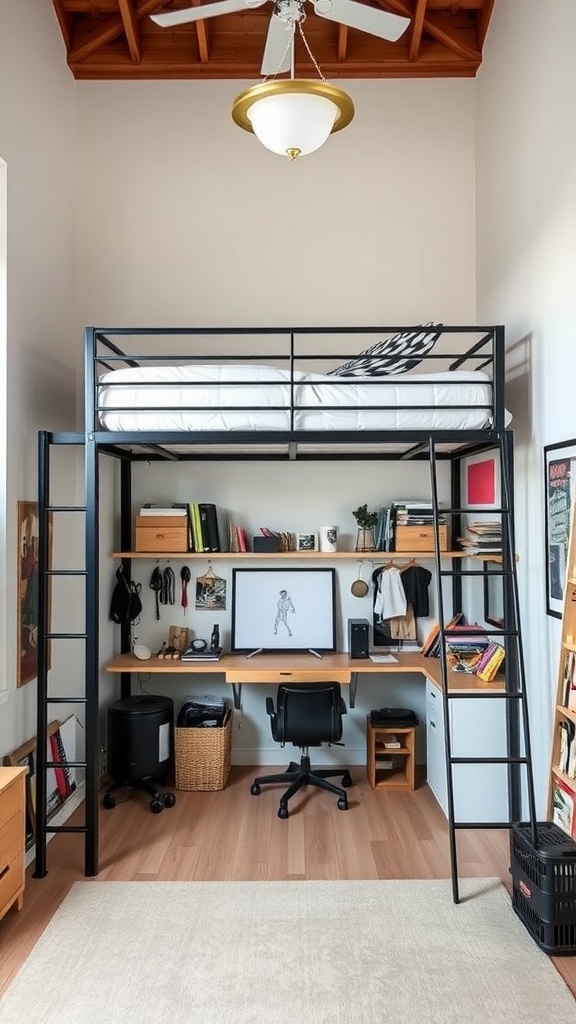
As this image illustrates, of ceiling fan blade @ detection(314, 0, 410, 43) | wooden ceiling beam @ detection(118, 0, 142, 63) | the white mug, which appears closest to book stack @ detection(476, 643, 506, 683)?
the white mug

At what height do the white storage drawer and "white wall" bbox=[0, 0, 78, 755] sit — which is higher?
"white wall" bbox=[0, 0, 78, 755]

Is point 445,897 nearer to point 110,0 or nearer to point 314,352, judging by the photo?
point 314,352

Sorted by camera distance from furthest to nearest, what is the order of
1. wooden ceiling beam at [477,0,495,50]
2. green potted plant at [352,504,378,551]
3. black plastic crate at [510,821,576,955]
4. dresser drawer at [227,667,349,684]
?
green potted plant at [352,504,378,551] → wooden ceiling beam at [477,0,495,50] → dresser drawer at [227,667,349,684] → black plastic crate at [510,821,576,955]

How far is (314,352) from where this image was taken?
172 inches

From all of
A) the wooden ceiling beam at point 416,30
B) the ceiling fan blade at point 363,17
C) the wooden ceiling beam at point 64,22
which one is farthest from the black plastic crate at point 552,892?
the wooden ceiling beam at point 64,22

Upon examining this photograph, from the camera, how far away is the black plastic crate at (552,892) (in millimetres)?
2455

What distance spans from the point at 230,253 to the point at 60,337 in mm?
1162

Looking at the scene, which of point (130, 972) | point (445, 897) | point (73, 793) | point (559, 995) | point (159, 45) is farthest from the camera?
point (159, 45)

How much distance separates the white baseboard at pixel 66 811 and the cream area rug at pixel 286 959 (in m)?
0.39

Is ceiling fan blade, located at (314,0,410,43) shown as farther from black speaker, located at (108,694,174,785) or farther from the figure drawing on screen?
black speaker, located at (108,694,174,785)

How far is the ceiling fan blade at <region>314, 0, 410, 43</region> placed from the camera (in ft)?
7.86

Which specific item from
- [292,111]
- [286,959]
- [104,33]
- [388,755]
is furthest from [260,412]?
[104,33]

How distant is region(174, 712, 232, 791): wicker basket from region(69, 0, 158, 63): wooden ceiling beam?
396 centimetres

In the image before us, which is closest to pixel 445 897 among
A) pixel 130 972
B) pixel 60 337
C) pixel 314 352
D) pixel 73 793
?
pixel 130 972
